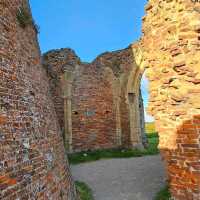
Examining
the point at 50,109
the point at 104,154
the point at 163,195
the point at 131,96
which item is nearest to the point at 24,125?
the point at 50,109

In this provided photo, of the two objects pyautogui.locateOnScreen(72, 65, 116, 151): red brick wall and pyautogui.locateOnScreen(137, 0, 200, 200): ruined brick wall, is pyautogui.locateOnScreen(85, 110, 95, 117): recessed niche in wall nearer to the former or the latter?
pyautogui.locateOnScreen(72, 65, 116, 151): red brick wall

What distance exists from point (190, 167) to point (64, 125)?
10.2m

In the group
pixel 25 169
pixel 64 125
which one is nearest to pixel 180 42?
pixel 25 169

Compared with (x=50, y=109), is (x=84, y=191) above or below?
below

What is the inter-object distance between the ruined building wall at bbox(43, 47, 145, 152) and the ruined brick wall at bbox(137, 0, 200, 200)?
9.48 meters

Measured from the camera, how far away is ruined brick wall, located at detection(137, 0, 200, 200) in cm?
411

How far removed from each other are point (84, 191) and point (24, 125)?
11.4ft

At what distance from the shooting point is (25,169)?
403 centimetres

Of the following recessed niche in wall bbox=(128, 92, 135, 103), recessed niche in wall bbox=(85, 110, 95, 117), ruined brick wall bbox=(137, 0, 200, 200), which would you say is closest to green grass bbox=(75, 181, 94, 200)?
ruined brick wall bbox=(137, 0, 200, 200)

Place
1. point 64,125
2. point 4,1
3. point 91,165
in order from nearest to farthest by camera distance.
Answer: point 4,1 < point 91,165 < point 64,125

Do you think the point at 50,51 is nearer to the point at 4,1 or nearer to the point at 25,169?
the point at 4,1

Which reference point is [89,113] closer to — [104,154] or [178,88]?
[104,154]

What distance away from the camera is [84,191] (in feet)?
23.9

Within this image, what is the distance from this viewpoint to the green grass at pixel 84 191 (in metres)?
6.82
